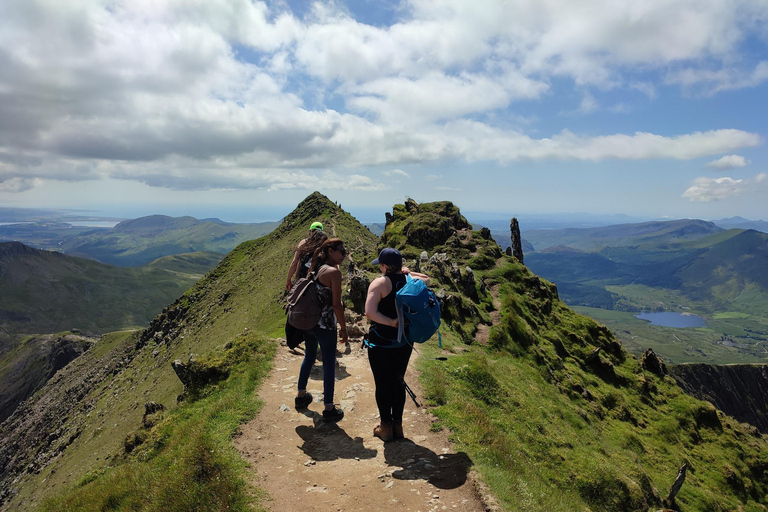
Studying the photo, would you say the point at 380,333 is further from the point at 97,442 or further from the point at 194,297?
the point at 194,297

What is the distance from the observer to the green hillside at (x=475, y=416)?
976 cm

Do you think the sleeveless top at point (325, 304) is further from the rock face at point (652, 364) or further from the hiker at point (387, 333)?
the rock face at point (652, 364)

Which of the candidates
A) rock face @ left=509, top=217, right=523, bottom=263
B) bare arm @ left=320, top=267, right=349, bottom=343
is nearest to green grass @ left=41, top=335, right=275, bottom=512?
bare arm @ left=320, top=267, right=349, bottom=343

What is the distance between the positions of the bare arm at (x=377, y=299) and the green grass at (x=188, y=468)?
4.61 meters

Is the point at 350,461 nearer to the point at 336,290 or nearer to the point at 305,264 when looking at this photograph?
the point at 336,290

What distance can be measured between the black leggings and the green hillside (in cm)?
224

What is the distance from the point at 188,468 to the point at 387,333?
545cm

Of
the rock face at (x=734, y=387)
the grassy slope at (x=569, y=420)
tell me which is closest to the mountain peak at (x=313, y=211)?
the grassy slope at (x=569, y=420)

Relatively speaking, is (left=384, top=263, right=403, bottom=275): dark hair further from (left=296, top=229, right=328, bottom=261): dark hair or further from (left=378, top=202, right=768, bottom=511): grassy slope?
(left=378, top=202, right=768, bottom=511): grassy slope

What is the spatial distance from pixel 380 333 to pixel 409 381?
641 centimetres

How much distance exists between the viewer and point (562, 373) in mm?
→ 31281

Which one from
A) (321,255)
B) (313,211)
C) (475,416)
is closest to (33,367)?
(313,211)

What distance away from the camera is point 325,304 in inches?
436

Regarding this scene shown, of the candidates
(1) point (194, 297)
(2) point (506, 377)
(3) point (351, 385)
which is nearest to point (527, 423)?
(2) point (506, 377)
